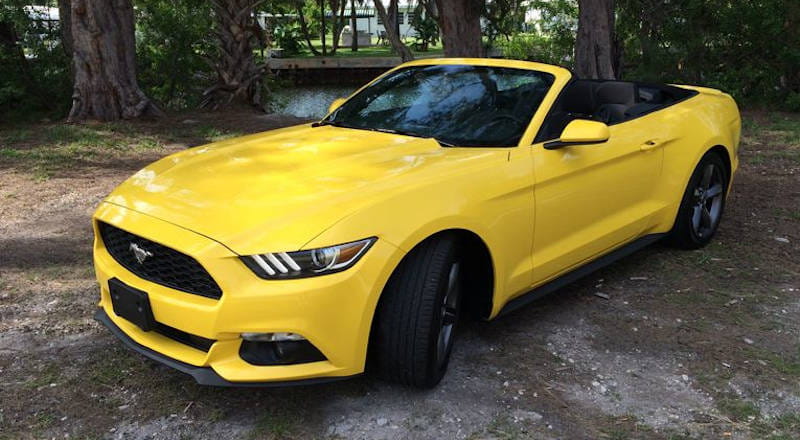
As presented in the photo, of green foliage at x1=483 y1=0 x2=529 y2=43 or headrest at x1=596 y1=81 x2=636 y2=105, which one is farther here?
green foliage at x1=483 y1=0 x2=529 y2=43

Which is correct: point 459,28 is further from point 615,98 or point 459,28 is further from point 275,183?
point 275,183

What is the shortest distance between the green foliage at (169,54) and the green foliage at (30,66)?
1.54 m

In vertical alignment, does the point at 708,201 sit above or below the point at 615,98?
below

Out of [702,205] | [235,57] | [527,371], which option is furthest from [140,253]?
[235,57]

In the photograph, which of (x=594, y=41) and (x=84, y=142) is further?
(x=594, y=41)

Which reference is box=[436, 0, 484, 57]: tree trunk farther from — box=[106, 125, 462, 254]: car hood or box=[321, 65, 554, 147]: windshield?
box=[106, 125, 462, 254]: car hood

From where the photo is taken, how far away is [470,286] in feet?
11.2

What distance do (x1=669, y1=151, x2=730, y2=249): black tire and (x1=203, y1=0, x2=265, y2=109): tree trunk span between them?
1070 cm

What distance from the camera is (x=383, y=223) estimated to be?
274cm

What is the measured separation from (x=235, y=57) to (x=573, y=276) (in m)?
11.8

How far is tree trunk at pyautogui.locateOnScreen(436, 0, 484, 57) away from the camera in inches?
426

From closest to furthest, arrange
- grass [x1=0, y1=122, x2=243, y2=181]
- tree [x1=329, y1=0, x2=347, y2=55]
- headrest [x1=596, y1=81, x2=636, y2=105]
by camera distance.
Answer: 1. headrest [x1=596, y1=81, x2=636, y2=105]
2. grass [x1=0, y1=122, x2=243, y2=181]
3. tree [x1=329, y1=0, x2=347, y2=55]

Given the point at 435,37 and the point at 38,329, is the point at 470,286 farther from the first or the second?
the point at 435,37

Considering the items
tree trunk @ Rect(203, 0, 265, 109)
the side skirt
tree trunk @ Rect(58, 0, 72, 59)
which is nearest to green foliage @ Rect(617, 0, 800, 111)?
tree trunk @ Rect(203, 0, 265, 109)
